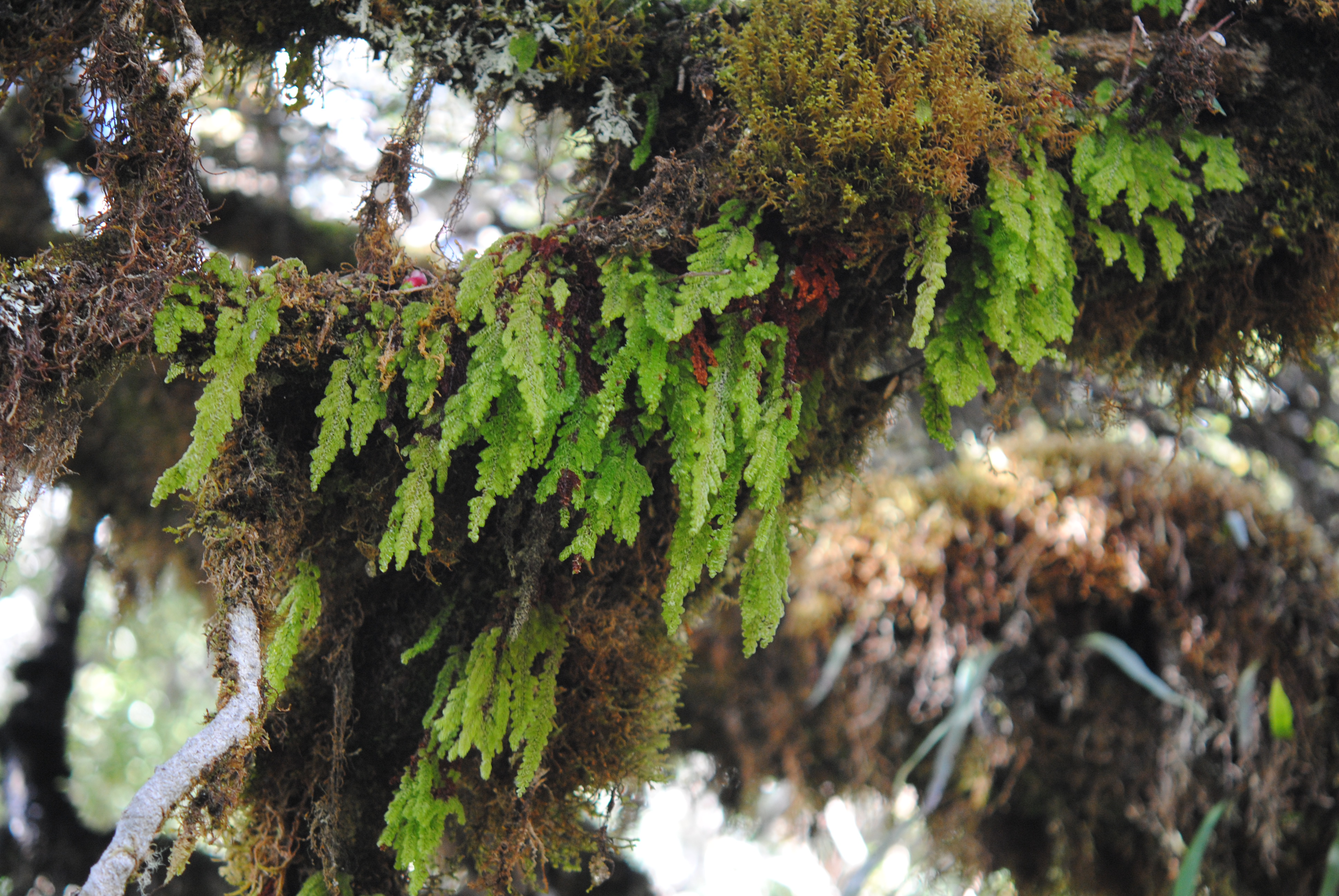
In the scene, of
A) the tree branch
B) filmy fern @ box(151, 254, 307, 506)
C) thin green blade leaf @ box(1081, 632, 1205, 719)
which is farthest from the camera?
thin green blade leaf @ box(1081, 632, 1205, 719)

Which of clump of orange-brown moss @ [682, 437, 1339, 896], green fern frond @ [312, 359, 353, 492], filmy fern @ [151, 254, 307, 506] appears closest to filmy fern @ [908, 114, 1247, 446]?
green fern frond @ [312, 359, 353, 492]

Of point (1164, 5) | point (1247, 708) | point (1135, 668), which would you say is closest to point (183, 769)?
point (1164, 5)

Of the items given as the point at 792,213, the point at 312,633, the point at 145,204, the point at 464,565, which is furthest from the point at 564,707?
the point at 145,204

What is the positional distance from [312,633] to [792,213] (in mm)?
1636

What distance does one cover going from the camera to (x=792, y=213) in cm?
173

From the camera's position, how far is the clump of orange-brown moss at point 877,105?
161 centimetres

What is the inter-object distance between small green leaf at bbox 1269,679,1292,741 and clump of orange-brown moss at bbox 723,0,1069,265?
2.74 metres

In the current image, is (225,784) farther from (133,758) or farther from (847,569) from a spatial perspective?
(133,758)

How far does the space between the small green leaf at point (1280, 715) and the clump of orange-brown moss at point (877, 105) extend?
108 inches

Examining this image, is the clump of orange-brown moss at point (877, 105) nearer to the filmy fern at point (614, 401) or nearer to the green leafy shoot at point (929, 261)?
the green leafy shoot at point (929, 261)

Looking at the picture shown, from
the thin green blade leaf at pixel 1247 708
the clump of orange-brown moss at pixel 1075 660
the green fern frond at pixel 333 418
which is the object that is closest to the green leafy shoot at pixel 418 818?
the green fern frond at pixel 333 418

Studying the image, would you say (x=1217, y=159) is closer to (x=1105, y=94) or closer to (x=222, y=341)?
(x=1105, y=94)

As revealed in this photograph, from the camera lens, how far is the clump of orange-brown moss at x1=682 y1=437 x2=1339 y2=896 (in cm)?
345

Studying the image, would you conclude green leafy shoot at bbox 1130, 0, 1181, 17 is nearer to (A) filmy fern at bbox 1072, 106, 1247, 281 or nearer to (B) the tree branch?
(A) filmy fern at bbox 1072, 106, 1247, 281
